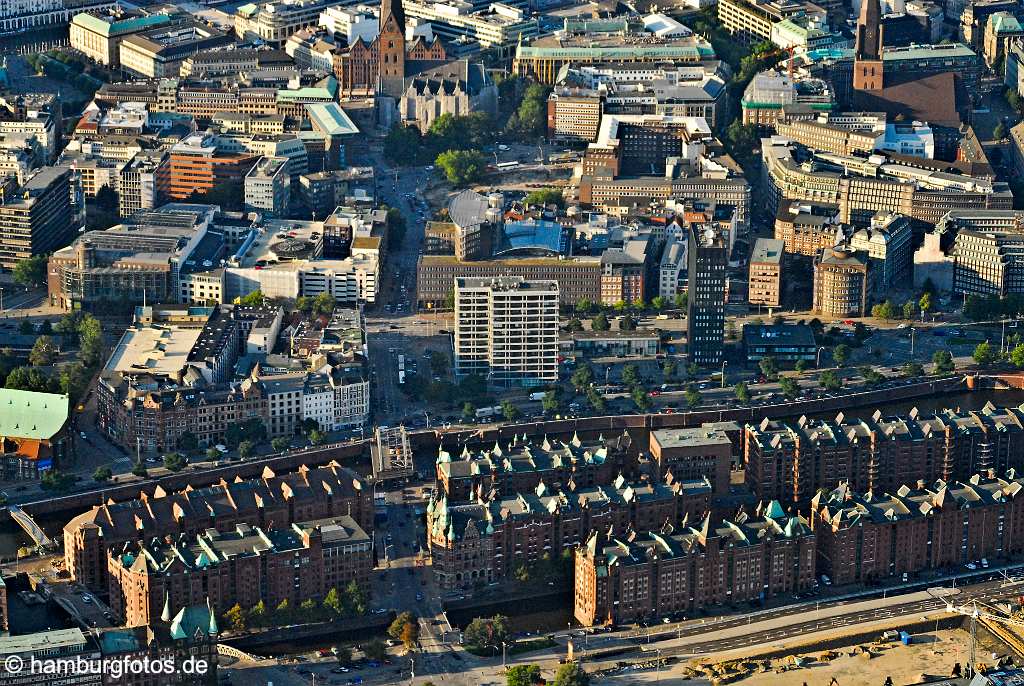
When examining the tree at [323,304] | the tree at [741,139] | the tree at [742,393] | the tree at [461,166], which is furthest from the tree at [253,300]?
the tree at [741,139]

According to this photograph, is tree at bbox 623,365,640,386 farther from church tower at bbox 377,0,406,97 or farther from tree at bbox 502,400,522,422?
church tower at bbox 377,0,406,97

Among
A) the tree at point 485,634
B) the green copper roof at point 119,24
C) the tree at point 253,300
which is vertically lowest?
the tree at point 485,634

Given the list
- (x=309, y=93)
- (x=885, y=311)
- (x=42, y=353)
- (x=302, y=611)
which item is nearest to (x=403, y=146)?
(x=309, y=93)

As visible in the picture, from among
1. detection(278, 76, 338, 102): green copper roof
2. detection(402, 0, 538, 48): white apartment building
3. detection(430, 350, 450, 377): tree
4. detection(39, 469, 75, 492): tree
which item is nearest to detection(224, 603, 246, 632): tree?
detection(39, 469, 75, 492): tree

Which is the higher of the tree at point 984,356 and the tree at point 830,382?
the tree at point 984,356

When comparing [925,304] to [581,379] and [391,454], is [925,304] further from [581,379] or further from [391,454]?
[391,454]

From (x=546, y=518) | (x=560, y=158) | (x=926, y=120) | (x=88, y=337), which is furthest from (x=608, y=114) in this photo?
(x=546, y=518)

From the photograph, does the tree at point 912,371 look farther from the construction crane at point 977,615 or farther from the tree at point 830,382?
the construction crane at point 977,615
